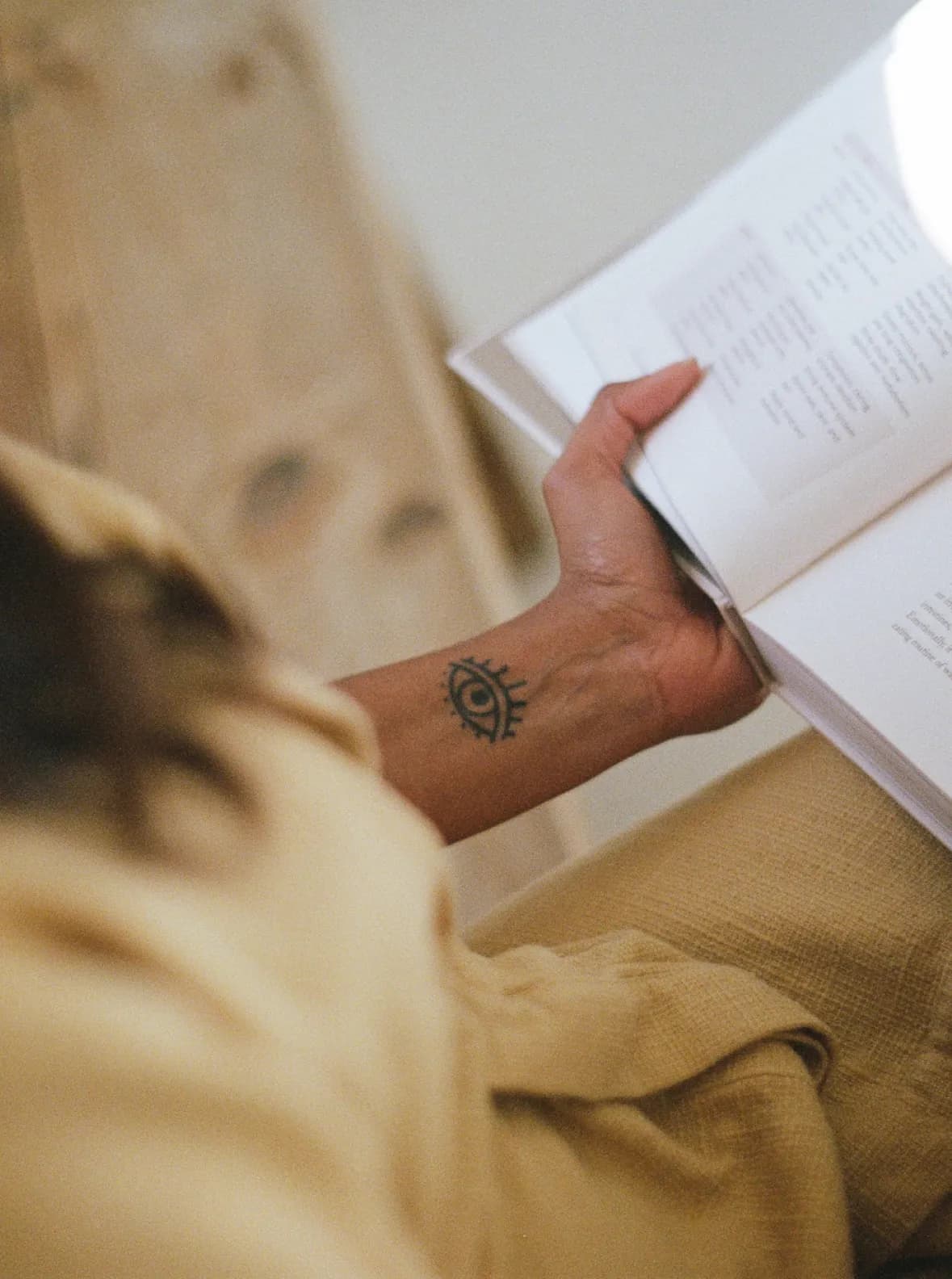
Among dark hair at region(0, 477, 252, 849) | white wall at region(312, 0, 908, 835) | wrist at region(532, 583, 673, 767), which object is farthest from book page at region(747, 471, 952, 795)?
white wall at region(312, 0, 908, 835)

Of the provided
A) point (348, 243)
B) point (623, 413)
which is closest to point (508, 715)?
point (623, 413)

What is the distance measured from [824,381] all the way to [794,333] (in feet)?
0.12

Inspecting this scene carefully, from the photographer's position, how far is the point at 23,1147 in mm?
220

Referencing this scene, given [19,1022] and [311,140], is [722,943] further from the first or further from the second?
[311,140]

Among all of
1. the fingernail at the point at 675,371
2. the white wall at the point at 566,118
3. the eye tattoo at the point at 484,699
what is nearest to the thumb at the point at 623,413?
the fingernail at the point at 675,371

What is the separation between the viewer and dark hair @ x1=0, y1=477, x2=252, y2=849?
0.26m

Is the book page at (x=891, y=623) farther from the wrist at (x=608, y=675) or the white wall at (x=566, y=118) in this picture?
the white wall at (x=566, y=118)

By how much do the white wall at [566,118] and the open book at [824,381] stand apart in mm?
248

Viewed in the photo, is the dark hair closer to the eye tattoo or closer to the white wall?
the eye tattoo

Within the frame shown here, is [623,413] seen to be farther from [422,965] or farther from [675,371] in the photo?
[422,965]

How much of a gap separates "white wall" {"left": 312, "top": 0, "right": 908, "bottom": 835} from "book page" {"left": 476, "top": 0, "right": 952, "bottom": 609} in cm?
24

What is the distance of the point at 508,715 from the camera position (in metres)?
0.61

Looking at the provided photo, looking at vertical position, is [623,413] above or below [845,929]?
above

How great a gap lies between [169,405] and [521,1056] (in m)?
0.89
